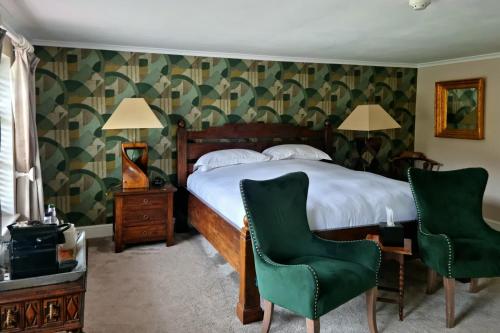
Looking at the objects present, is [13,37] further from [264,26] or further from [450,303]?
[450,303]

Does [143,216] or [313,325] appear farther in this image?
[143,216]

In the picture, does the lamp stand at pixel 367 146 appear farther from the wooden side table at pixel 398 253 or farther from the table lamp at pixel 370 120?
the wooden side table at pixel 398 253

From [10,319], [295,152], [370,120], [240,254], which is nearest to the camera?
[10,319]

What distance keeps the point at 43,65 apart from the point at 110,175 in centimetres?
129

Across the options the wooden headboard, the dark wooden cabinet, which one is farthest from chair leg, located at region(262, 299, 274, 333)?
the wooden headboard

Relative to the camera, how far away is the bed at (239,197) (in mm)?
2916

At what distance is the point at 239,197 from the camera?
3258 mm

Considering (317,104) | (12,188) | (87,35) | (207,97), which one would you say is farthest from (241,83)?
(12,188)

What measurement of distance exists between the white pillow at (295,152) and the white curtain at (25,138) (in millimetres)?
2464

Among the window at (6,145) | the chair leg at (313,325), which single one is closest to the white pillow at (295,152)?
the window at (6,145)

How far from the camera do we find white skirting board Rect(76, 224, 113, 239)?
451cm

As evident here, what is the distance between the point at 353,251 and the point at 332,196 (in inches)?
24.1

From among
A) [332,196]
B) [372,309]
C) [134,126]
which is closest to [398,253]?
[372,309]

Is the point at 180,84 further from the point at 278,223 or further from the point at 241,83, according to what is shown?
the point at 278,223
